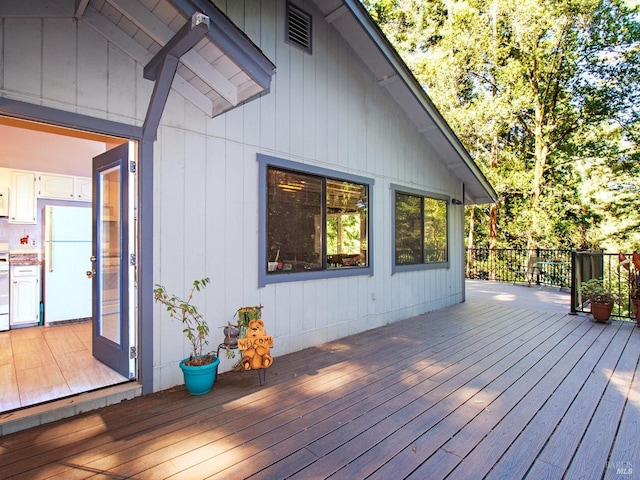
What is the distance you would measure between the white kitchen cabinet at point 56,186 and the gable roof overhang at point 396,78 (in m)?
4.54

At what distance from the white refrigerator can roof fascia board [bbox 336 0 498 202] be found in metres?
4.58

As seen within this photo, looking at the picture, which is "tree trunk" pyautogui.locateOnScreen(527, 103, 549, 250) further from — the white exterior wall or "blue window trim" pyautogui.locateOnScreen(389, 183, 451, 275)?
the white exterior wall

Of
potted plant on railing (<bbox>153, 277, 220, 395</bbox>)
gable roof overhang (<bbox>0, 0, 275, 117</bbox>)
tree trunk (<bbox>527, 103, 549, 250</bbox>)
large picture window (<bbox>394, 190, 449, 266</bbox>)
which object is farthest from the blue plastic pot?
tree trunk (<bbox>527, 103, 549, 250</bbox>)

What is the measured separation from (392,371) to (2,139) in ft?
16.0

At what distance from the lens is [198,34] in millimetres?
2199

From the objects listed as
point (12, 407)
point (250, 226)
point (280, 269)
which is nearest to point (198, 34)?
point (250, 226)

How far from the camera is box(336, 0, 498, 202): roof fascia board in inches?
166

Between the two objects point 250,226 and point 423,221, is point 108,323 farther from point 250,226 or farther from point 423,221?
point 423,221

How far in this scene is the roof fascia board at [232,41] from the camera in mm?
2227

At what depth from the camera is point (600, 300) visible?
5305mm

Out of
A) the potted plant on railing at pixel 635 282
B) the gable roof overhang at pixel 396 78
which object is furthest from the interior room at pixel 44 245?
the potted plant on railing at pixel 635 282

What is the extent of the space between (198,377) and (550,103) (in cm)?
1337

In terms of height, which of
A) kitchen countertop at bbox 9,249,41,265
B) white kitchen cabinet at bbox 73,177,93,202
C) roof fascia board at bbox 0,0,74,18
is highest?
roof fascia board at bbox 0,0,74,18

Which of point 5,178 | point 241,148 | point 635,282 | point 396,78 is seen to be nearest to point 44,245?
point 5,178
